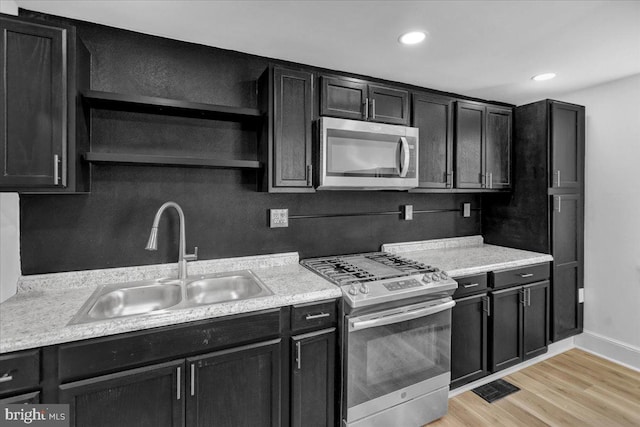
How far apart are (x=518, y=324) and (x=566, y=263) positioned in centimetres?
78

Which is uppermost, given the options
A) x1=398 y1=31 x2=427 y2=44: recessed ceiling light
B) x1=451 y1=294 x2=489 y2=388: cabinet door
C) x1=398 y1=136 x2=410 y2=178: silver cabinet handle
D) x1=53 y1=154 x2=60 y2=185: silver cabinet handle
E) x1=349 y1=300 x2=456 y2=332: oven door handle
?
x1=398 y1=31 x2=427 y2=44: recessed ceiling light

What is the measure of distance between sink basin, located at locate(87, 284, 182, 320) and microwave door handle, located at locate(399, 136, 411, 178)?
1.64 metres

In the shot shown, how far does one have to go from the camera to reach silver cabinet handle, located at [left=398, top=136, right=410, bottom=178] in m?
2.23

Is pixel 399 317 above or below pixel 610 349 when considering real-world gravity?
above

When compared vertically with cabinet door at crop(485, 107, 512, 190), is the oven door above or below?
below

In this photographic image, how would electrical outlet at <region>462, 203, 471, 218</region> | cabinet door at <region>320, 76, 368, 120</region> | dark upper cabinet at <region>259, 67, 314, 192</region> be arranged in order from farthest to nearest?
electrical outlet at <region>462, 203, 471, 218</region>, cabinet door at <region>320, 76, 368, 120</region>, dark upper cabinet at <region>259, 67, 314, 192</region>

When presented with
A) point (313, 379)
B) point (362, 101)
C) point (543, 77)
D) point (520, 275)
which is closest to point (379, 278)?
point (313, 379)

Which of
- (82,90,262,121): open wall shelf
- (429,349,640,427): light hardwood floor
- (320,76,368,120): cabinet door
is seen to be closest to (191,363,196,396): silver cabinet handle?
(82,90,262,121): open wall shelf

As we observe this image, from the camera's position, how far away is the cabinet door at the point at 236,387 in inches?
57.1

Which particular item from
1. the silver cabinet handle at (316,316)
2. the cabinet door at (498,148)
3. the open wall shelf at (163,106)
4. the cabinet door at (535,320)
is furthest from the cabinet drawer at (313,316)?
the cabinet door at (498,148)

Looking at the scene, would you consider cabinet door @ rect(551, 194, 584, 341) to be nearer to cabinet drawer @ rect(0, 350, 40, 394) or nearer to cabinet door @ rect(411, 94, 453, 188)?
cabinet door @ rect(411, 94, 453, 188)

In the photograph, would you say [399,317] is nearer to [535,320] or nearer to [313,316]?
[313,316]

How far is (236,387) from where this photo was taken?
60.2 inches

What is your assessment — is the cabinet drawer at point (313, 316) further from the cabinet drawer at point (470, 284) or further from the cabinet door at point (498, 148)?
the cabinet door at point (498, 148)
